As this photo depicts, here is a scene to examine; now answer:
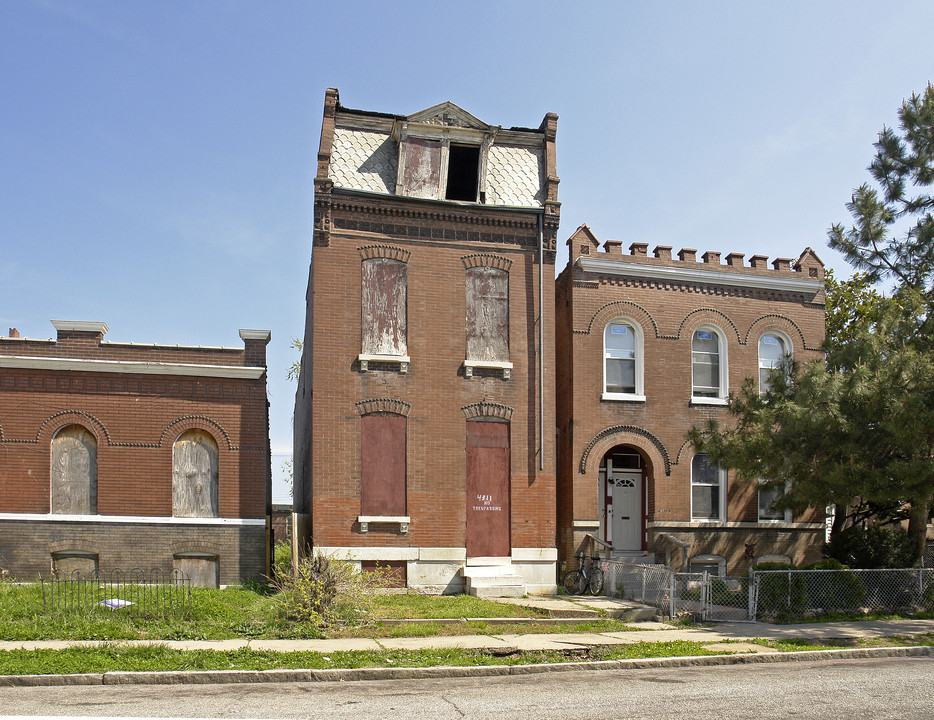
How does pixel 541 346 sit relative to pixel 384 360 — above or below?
above

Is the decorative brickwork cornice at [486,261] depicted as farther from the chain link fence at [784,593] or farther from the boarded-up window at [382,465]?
the chain link fence at [784,593]

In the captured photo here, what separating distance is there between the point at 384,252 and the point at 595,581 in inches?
365

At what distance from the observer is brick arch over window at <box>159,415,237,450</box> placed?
1989cm

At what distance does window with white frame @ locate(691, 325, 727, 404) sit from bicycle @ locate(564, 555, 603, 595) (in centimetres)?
577

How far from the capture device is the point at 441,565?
1995 cm

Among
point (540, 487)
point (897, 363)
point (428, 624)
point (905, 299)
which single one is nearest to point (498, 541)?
point (540, 487)

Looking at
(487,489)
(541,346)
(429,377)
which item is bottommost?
(487,489)

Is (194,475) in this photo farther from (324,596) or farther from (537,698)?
(537,698)

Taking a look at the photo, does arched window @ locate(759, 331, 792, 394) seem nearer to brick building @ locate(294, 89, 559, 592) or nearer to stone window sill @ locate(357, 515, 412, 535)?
brick building @ locate(294, 89, 559, 592)

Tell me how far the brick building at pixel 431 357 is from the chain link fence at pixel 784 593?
3.66 meters

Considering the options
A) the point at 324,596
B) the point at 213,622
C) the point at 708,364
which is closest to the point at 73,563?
the point at 213,622

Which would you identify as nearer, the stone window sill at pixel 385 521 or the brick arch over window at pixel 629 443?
the stone window sill at pixel 385 521

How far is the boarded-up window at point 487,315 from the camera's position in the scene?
832 inches

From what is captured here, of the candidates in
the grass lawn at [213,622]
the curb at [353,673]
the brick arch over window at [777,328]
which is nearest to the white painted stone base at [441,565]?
the grass lawn at [213,622]
